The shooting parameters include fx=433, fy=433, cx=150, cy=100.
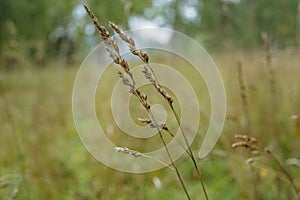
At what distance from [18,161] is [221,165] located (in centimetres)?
97

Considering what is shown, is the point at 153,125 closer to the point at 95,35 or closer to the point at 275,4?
the point at 275,4

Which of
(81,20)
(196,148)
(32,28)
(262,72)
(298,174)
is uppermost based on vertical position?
(32,28)

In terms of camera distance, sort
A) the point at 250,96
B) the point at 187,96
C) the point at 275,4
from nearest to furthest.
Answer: the point at 187,96 → the point at 250,96 → the point at 275,4

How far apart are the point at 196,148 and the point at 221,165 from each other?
0.27 m

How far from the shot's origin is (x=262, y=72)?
2805mm

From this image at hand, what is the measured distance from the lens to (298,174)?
6.14 ft

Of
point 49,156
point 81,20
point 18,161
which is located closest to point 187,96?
point 49,156

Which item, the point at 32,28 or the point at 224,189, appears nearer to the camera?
the point at 224,189

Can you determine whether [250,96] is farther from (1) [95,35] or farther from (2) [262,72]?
(1) [95,35]

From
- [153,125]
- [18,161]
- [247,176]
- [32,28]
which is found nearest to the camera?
[153,125]

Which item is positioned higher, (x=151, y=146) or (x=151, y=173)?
(x=151, y=146)

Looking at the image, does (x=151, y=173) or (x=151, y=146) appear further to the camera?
(x=151, y=146)

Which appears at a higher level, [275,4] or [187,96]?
[275,4]

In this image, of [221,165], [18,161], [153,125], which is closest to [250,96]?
[221,165]
